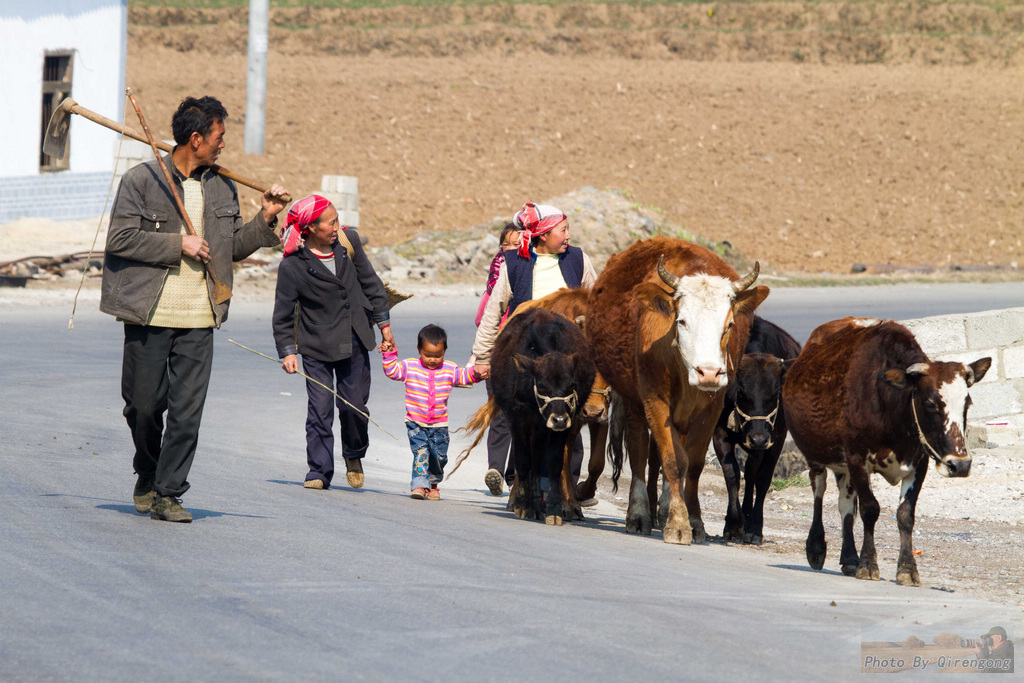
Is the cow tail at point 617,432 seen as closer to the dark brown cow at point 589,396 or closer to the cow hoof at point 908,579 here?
the dark brown cow at point 589,396

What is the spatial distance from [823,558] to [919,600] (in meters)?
0.94

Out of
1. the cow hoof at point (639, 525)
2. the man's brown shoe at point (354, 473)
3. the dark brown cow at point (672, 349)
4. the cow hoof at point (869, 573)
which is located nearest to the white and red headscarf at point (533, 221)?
the dark brown cow at point (672, 349)

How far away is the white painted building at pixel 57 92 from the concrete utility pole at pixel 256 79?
724 cm

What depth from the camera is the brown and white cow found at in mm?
7230

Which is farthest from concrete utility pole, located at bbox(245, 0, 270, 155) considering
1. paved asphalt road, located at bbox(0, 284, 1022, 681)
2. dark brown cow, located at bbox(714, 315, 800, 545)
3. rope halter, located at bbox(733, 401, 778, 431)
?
rope halter, located at bbox(733, 401, 778, 431)

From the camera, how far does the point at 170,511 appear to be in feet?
25.0

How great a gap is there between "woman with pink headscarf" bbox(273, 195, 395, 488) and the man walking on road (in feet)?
5.44

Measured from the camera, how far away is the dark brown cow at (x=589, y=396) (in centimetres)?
940

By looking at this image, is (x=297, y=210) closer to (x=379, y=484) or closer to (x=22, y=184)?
(x=379, y=484)

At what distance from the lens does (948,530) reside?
33.3 feet

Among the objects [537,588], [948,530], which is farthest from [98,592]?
[948,530]

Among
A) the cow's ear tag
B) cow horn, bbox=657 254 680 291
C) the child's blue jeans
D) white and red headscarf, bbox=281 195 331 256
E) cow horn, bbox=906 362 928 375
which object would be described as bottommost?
the child's blue jeans

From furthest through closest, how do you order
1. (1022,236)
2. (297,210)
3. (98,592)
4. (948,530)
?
(1022,236)
(948,530)
(297,210)
(98,592)

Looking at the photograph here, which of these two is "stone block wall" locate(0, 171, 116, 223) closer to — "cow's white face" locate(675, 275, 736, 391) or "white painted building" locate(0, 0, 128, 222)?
"white painted building" locate(0, 0, 128, 222)
